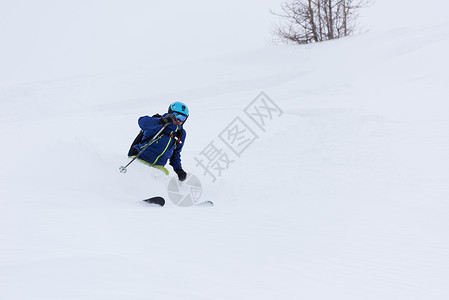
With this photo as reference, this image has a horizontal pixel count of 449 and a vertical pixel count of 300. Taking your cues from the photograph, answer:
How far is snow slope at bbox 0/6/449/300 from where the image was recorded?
2.99m

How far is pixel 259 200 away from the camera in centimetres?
618

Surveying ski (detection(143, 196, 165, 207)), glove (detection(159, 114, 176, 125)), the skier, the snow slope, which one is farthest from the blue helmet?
ski (detection(143, 196, 165, 207))

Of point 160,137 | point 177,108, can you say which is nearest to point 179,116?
point 177,108

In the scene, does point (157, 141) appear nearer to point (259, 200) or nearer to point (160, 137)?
point (160, 137)

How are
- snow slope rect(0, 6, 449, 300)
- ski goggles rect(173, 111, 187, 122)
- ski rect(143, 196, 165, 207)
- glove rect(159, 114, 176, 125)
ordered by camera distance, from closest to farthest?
snow slope rect(0, 6, 449, 300) < ski rect(143, 196, 165, 207) < glove rect(159, 114, 176, 125) < ski goggles rect(173, 111, 187, 122)

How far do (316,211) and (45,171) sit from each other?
13.4ft

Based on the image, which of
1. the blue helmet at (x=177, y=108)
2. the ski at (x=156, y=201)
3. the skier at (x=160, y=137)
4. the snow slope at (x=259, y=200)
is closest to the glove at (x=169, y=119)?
the skier at (x=160, y=137)

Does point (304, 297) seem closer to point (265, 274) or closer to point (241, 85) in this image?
point (265, 274)

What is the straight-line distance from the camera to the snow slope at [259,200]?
2994mm

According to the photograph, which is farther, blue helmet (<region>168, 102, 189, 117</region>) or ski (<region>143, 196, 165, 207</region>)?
blue helmet (<region>168, 102, 189, 117</region>)

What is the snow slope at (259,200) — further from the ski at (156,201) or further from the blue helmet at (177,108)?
the blue helmet at (177,108)

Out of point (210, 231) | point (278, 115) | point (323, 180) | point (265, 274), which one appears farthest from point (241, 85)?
point (265, 274)

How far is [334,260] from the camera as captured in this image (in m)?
3.88

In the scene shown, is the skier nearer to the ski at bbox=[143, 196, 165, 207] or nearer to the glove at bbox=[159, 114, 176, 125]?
the glove at bbox=[159, 114, 176, 125]
